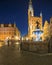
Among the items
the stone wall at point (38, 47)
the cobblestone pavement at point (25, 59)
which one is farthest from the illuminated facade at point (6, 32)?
the cobblestone pavement at point (25, 59)

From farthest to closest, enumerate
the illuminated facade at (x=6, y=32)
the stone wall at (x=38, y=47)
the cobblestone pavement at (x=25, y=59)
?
the illuminated facade at (x=6, y=32), the stone wall at (x=38, y=47), the cobblestone pavement at (x=25, y=59)

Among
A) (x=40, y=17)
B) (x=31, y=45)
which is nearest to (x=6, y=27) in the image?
(x=40, y=17)

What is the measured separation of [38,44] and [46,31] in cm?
A: 7775

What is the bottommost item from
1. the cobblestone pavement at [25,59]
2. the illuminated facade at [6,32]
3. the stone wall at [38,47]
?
the cobblestone pavement at [25,59]

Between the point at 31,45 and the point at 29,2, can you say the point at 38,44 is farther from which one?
the point at 29,2

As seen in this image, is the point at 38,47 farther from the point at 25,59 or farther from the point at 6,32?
the point at 6,32

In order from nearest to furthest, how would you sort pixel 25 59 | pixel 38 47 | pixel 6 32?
pixel 25 59 → pixel 38 47 → pixel 6 32

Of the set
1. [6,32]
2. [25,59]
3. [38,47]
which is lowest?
[25,59]

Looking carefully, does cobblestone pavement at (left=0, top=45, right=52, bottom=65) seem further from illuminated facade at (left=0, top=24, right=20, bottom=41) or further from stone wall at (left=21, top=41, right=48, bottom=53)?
illuminated facade at (left=0, top=24, right=20, bottom=41)

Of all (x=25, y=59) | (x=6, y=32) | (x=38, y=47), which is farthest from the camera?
(x=6, y=32)

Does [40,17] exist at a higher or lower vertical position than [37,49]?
higher

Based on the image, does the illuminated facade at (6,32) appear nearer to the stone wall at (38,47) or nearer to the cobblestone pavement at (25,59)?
the stone wall at (38,47)

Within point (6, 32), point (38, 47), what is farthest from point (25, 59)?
point (6, 32)

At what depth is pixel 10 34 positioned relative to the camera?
105 metres
